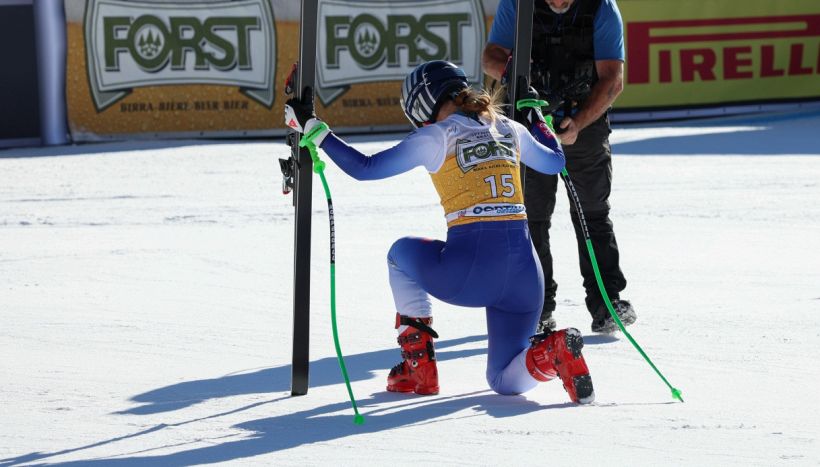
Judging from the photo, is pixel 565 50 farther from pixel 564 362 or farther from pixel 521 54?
pixel 564 362

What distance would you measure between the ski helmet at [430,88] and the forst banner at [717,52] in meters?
11.5

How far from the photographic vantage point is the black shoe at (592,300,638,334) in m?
6.12

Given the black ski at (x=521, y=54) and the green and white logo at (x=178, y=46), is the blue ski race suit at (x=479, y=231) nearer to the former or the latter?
the black ski at (x=521, y=54)

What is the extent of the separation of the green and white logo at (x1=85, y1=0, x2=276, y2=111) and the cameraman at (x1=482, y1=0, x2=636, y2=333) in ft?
29.2

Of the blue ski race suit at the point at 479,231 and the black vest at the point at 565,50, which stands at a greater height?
the black vest at the point at 565,50

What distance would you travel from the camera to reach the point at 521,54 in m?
5.52

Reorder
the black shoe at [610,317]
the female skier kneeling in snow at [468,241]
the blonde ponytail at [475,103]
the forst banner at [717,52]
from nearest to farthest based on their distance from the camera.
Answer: the female skier kneeling in snow at [468,241]
the blonde ponytail at [475,103]
the black shoe at [610,317]
the forst banner at [717,52]

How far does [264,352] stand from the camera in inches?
229

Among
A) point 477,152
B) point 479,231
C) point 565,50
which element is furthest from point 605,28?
point 479,231

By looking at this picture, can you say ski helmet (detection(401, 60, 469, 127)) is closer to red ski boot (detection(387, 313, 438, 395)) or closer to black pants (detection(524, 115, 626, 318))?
red ski boot (detection(387, 313, 438, 395))

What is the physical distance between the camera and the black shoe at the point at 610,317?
6121 millimetres

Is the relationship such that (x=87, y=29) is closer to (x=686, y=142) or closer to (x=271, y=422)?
(x=686, y=142)

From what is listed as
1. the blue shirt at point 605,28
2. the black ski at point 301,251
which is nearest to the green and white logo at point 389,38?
the blue shirt at point 605,28

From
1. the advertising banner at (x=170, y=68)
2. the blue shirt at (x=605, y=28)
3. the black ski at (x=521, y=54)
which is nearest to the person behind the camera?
the black ski at (x=521, y=54)
